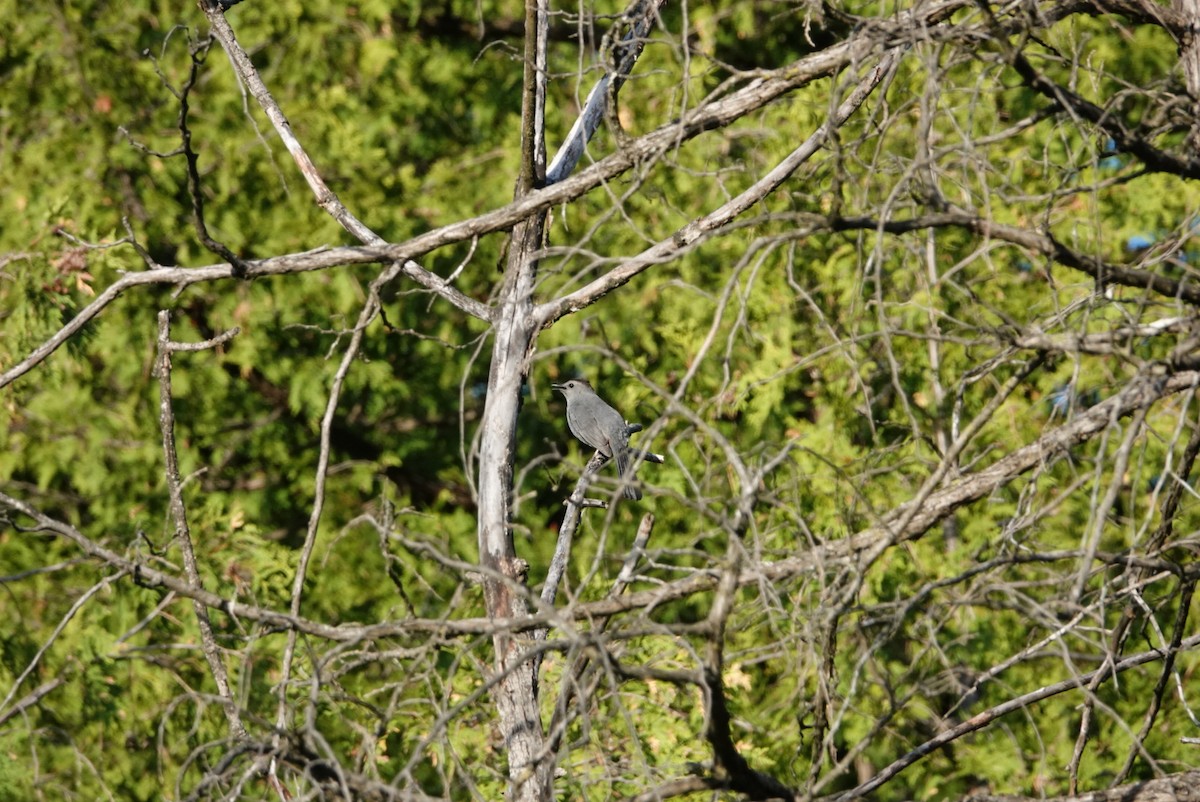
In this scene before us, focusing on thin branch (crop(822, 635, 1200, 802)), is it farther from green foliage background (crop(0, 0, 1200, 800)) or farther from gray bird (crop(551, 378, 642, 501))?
gray bird (crop(551, 378, 642, 501))

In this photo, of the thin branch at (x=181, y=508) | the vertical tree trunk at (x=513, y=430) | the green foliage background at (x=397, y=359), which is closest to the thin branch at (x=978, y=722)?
the vertical tree trunk at (x=513, y=430)

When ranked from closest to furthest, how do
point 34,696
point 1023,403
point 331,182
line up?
1. point 34,696
2. point 1023,403
3. point 331,182

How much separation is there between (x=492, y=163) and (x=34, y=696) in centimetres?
665

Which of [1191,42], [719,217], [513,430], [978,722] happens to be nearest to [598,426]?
[513,430]

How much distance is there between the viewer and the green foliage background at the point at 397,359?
692 cm

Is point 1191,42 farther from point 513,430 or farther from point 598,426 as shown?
Result: point 598,426

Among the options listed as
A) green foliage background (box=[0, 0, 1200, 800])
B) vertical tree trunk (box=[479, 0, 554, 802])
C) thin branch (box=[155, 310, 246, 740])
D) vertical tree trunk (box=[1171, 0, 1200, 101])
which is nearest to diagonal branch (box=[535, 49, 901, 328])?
vertical tree trunk (box=[479, 0, 554, 802])

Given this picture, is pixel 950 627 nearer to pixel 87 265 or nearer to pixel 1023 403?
pixel 1023 403

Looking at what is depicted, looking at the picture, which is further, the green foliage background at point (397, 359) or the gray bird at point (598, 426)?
the green foliage background at point (397, 359)

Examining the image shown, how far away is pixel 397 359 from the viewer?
30.8 ft

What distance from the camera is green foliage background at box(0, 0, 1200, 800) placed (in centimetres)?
692

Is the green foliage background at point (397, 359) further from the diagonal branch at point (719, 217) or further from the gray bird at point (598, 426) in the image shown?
the diagonal branch at point (719, 217)

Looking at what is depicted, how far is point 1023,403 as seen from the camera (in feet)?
23.7

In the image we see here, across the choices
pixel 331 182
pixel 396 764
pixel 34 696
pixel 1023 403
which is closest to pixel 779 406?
pixel 1023 403
